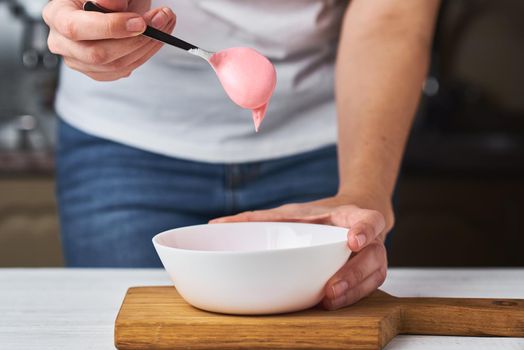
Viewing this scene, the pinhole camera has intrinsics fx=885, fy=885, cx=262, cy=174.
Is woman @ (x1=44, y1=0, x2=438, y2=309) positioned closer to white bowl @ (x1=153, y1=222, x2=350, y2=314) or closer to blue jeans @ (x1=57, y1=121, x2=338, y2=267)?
blue jeans @ (x1=57, y1=121, x2=338, y2=267)

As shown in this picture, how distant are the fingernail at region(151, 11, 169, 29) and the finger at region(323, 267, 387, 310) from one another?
288mm

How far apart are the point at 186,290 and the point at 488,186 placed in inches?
61.6

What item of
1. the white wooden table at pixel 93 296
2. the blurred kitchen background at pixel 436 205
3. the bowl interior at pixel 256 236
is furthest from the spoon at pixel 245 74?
the blurred kitchen background at pixel 436 205

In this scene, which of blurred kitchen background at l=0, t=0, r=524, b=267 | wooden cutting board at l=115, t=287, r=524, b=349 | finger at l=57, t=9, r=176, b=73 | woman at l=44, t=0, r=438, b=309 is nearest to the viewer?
wooden cutting board at l=115, t=287, r=524, b=349

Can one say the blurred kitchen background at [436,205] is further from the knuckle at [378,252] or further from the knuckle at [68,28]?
the knuckle at [68,28]

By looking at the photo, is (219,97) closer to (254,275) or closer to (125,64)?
(125,64)

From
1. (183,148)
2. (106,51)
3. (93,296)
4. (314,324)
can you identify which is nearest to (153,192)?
(183,148)

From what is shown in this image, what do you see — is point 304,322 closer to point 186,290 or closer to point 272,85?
point 186,290

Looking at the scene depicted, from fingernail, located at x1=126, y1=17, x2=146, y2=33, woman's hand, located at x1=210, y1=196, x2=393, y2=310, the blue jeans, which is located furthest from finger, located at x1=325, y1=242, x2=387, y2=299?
the blue jeans

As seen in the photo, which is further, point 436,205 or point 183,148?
point 436,205

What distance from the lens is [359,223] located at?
0.78 metres

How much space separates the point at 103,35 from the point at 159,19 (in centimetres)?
6

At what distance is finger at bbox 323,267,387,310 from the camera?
758mm

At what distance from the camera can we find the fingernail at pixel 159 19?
800mm
